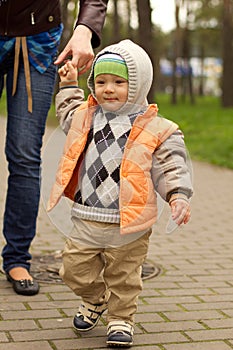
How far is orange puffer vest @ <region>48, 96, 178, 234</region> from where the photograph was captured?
11.5ft

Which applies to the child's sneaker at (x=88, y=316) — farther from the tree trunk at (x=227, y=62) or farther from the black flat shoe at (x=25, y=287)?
the tree trunk at (x=227, y=62)

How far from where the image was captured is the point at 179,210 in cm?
342

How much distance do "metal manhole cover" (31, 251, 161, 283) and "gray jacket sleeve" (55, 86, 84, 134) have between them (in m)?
1.32

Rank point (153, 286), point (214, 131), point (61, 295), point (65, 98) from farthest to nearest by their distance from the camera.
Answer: point (214, 131)
point (153, 286)
point (61, 295)
point (65, 98)

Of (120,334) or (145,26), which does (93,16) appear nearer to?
(120,334)

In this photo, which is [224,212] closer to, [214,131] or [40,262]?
[40,262]

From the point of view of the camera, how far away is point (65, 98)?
386 centimetres

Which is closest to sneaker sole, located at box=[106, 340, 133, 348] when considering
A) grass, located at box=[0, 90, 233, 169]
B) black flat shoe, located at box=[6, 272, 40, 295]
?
black flat shoe, located at box=[6, 272, 40, 295]

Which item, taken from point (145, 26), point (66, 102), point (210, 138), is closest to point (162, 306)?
point (66, 102)

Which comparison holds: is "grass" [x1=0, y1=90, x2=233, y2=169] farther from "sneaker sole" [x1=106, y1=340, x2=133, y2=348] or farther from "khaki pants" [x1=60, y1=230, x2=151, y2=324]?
"sneaker sole" [x1=106, y1=340, x2=133, y2=348]

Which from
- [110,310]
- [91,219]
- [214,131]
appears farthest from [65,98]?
[214,131]

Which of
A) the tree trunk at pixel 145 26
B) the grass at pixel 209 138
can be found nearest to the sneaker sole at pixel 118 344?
the grass at pixel 209 138

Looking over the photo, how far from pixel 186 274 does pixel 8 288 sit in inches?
48.2

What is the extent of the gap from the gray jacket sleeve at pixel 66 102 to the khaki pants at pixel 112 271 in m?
0.57
